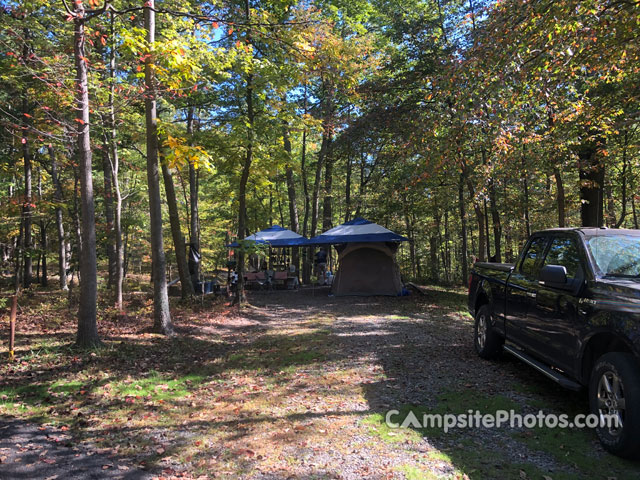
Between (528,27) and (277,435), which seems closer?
(277,435)

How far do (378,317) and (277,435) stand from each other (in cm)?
666

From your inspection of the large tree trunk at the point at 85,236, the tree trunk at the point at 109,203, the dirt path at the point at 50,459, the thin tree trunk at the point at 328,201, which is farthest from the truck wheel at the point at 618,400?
the thin tree trunk at the point at 328,201

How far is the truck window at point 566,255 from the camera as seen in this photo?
13.5 ft

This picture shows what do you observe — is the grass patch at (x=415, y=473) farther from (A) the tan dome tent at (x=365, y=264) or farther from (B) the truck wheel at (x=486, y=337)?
(A) the tan dome tent at (x=365, y=264)

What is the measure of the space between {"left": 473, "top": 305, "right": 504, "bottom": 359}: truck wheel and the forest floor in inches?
8.1

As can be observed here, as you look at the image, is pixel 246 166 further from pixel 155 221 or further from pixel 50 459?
pixel 50 459

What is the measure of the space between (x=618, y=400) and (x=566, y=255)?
1.74m

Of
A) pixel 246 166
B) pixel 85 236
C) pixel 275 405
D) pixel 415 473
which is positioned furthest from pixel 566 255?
pixel 246 166

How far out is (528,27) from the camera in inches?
212

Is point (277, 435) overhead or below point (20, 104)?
below

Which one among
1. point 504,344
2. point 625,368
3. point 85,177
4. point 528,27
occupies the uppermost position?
point 528,27

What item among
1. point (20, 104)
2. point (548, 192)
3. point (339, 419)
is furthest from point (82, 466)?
point (548, 192)

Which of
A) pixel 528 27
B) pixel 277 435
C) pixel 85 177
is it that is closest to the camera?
pixel 277 435

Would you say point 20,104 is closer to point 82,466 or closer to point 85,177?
point 85,177
